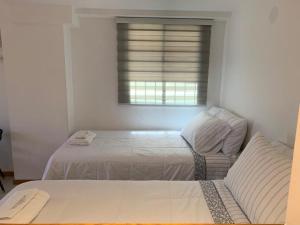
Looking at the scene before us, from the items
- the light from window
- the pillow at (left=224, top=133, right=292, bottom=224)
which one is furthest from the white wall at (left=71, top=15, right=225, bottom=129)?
the pillow at (left=224, top=133, right=292, bottom=224)

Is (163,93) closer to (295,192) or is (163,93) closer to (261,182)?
(261,182)

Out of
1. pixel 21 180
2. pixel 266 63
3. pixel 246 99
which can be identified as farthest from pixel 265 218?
pixel 21 180

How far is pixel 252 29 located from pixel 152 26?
1.26 m

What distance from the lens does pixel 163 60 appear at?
131 inches

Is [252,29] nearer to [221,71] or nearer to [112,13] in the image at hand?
[221,71]

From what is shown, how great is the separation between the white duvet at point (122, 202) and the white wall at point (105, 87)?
1.71 m

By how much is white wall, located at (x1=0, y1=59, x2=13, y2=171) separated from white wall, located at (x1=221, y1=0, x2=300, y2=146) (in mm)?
2825

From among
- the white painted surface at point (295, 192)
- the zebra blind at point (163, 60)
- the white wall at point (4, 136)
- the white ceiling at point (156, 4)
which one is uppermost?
the white ceiling at point (156, 4)

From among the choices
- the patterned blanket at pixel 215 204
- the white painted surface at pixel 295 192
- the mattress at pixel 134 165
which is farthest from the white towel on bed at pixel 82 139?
the white painted surface at pixel 295 192

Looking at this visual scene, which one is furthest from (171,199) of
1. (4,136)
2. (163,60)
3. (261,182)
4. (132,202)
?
(4,136)

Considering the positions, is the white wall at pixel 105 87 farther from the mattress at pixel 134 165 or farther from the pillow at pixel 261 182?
the pillow at pixel 261 182

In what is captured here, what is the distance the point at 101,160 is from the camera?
2.35 m

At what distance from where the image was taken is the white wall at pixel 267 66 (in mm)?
1786

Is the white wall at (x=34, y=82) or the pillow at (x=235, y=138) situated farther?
the white wall at (x=34, y=82)
